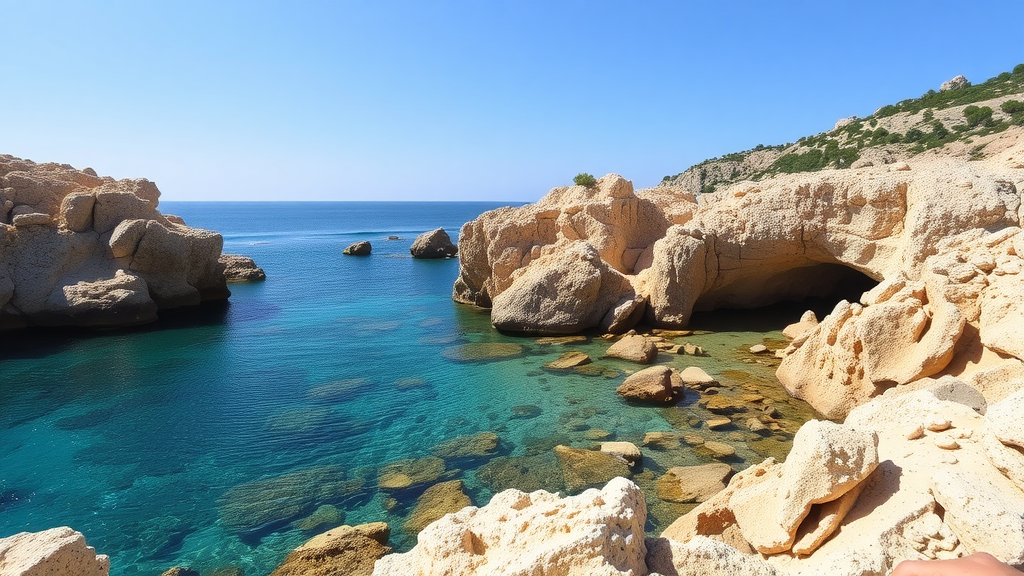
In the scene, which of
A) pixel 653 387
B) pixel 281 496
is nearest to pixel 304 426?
pixel 281 496

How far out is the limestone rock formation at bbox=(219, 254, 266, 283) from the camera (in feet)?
127

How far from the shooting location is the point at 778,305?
24.0 metres

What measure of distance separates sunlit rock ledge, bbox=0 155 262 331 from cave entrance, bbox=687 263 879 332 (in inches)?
950

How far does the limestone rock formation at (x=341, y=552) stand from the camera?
8023mm

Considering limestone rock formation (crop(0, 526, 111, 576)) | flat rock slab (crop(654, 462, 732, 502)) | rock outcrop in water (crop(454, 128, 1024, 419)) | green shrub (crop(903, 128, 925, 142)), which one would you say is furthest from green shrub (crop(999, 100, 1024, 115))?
limestone rock formation (crop(0, 526, 111, 576))

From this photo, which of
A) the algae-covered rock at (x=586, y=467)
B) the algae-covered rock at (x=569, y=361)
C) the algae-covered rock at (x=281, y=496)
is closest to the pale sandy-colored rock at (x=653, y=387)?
the algae-covered rock at (x=569, y=361)

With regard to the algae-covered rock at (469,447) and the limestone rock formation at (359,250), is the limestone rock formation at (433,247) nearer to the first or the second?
the limestone rock formation at (359,250)

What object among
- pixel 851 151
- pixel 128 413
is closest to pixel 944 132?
pixel 851 151

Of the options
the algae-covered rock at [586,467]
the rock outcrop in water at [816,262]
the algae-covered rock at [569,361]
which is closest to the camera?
the algae-covered rock at [586,467]

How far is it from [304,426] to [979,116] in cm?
4122

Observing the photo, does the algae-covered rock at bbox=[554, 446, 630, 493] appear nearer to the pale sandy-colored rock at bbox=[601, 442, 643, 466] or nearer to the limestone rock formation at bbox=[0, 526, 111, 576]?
the pale sandy-colored rock at bbox=[601, 442, 643, 466]

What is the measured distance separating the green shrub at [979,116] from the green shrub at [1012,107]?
2.31 ft

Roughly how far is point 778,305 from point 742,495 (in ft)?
64.6

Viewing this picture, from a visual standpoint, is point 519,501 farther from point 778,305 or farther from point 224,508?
point 778,305
